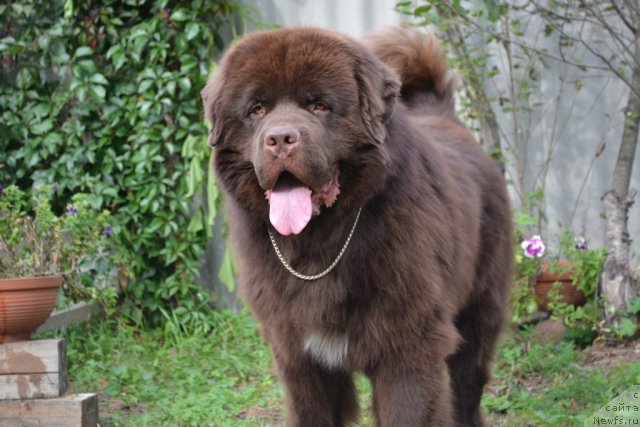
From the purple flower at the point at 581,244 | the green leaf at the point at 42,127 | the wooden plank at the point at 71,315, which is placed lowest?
the wooden plank at the point at 71,315

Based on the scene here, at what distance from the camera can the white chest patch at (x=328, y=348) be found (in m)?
2.78

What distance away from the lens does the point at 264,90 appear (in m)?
2.60

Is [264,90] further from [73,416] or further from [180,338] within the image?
[180,338]

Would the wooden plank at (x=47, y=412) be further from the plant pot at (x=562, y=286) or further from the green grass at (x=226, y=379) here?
the plant pot at (x=562, y=286)

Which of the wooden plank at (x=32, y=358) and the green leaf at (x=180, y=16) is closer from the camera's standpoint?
the wooden plank at (x=32, y=358)

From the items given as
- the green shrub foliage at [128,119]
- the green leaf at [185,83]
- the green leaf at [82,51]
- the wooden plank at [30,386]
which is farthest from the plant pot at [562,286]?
the green leaf at [82,51]

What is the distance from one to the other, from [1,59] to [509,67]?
10.4 feet

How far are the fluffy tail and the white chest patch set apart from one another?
1.32 m

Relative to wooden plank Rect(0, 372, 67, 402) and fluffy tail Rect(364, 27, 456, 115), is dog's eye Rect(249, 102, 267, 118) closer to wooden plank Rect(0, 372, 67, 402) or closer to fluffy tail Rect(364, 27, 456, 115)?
fluffy tail Rect(364, 27, 456, 115)

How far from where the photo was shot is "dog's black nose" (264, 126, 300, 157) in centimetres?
243

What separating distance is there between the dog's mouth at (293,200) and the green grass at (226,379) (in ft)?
4.26

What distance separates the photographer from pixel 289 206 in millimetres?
2574

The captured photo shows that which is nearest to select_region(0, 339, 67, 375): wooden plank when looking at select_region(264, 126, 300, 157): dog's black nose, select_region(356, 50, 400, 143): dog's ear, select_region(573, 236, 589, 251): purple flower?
select_region(264, 126, 300, 157): dog's black nose

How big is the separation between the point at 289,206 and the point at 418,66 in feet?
4.58
